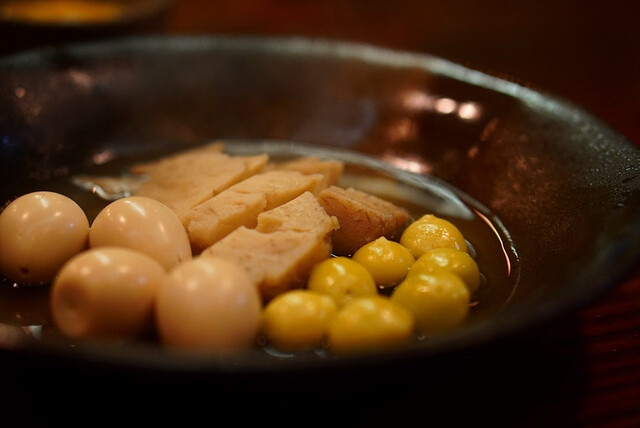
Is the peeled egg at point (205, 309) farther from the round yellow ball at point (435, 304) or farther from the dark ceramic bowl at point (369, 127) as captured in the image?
the round yellow ball at point (435, 304)

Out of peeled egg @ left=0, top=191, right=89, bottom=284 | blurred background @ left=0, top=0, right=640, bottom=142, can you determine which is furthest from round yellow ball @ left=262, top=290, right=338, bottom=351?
blurred background @ left=0, top=0, right=640, bottom=142

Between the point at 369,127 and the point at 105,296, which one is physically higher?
the point at 369,127

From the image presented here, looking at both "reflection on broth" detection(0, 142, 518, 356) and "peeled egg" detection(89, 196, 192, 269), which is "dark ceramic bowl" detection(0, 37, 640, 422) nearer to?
"reflection on broth" detection(0, 142, 518, 356)

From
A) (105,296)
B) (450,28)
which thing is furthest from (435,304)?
A: (450,28)

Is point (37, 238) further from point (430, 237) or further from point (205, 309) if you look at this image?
point (430, 237)

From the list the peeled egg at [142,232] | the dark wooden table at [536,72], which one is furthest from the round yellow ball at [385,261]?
the peeled egg at [142,232]
